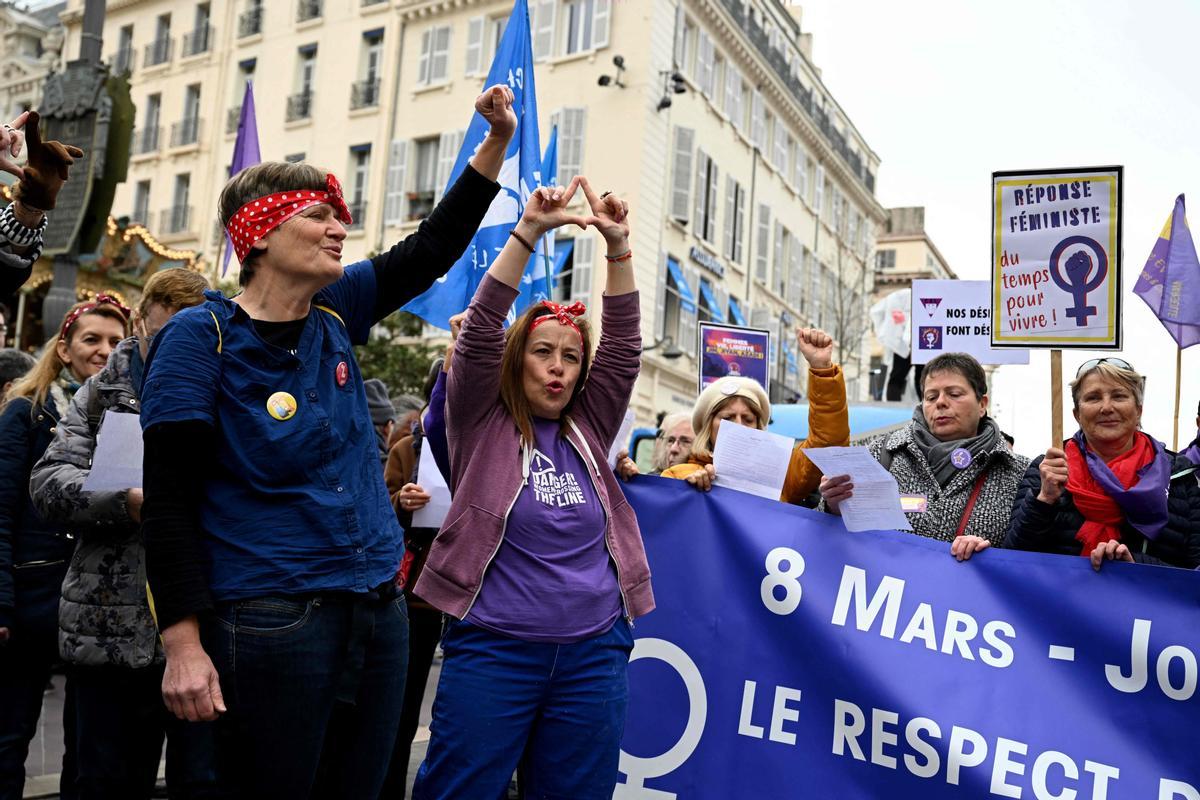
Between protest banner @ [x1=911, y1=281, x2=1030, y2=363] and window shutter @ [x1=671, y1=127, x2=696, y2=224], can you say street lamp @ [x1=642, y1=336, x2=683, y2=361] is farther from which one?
protest banner @ [x1=911, y1=281, x2=1030, y2=363]

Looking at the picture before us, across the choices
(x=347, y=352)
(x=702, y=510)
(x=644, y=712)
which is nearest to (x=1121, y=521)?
(x=702, y=510)

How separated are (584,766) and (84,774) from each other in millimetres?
1505

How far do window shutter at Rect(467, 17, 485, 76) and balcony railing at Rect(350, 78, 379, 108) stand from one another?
3.05m

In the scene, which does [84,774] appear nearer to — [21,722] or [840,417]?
[21,722]

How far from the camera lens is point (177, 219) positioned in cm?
3431

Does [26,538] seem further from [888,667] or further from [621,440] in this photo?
[888,667]

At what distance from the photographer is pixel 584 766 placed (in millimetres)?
3006

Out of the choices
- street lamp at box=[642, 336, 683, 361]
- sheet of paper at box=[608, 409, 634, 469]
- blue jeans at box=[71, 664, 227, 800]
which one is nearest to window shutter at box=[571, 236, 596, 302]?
street lamp at box=[642, 336, 683, 361]

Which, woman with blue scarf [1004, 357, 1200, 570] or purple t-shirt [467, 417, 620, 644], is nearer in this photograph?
purple t-shirt [467, 417, 620, 644]

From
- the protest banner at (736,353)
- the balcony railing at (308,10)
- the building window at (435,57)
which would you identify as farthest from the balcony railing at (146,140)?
the protest banner at (736,353)

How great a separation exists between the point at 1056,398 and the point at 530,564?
77.9 inches

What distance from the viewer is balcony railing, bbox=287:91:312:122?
31984 mm

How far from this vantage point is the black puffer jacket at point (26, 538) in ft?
12.8

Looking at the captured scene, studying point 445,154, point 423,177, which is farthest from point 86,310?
point 423,177
